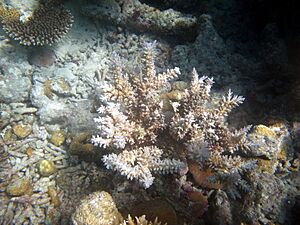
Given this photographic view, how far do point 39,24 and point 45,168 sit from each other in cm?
232

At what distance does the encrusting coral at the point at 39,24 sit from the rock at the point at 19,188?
84.8 inches

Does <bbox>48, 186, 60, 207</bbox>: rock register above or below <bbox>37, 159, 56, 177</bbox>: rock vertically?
below

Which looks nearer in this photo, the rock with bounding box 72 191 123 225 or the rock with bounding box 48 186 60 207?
the rock with bounding box 72 191 123 225

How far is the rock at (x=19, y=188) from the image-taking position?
10.6 feet

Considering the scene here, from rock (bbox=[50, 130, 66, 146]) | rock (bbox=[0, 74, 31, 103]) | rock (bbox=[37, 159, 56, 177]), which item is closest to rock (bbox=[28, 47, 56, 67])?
rock (bbox=[0, 74, 31, 103])

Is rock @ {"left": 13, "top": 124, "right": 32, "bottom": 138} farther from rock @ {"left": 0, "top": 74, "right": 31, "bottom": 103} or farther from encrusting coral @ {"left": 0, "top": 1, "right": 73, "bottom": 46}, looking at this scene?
encrusting coral @ {"left": 0, "top": 1, "right": 73, "bottom": 46}

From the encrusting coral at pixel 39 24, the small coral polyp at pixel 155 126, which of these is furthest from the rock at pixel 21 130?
the small coral polyp at pixel 155 126

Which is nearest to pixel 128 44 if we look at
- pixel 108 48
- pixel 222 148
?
pixel 108 48

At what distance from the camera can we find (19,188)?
10.7ft

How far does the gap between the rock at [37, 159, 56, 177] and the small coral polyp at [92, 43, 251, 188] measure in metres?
1.07

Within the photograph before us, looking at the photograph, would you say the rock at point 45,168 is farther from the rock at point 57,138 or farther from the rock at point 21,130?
the rock at point 21,130

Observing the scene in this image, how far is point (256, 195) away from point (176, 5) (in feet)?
12.9

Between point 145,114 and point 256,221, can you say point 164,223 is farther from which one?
point 145,114

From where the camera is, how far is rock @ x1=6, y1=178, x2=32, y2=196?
3243 millimetres
